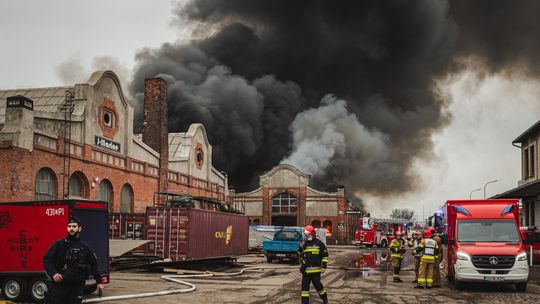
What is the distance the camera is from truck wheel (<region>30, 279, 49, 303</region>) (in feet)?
41.6

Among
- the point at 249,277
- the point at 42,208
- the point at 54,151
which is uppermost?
the point at 54,151

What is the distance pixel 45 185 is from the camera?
25.0m

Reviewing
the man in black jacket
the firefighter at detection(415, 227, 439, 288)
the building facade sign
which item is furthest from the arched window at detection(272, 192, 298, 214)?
the man in black jacket

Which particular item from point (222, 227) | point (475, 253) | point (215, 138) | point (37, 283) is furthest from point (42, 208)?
point (215, 138)

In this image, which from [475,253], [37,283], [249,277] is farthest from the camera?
[249,277]

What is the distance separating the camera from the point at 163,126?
3862 cm

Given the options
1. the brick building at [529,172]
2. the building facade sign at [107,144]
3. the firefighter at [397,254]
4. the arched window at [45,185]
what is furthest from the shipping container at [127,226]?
the brick building at [529,172]

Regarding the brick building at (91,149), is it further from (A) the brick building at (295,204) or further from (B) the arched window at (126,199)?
(A) the brick building at (295,204)

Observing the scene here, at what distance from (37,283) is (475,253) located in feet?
36.9

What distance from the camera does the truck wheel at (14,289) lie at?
505 inches

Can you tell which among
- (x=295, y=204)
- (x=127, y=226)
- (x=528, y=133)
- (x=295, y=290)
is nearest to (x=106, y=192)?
(x=127, y=226)

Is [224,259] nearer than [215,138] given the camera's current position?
Yes

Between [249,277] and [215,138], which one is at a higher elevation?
[215,138]

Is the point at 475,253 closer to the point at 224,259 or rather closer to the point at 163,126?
the point at 224,259
